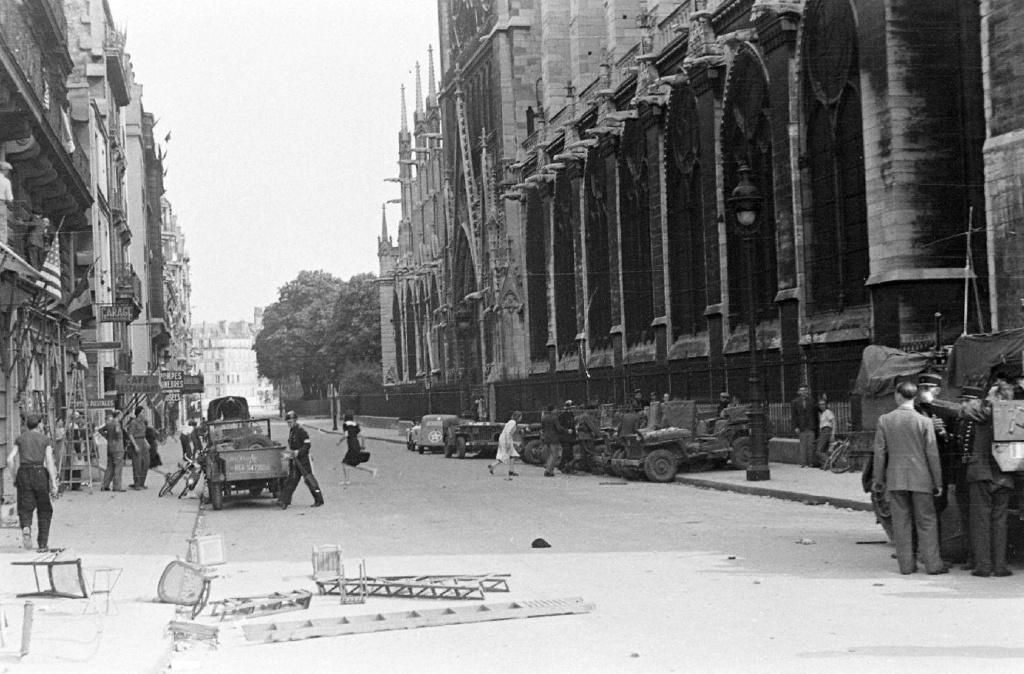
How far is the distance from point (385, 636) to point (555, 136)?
48.4 m

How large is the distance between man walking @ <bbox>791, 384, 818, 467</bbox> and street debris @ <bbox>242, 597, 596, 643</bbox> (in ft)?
60.7

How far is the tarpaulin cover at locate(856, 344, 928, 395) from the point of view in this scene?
19.4 meters

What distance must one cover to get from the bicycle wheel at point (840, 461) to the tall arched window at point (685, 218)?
45.4ft

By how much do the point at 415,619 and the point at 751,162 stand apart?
27321 millimetres

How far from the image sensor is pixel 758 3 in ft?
106

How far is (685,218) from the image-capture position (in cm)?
4181

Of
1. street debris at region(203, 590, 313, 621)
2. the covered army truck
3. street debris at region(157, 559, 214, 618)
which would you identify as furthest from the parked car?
street debris at region(157, 559, 214, 618)

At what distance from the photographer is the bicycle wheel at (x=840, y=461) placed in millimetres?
25469

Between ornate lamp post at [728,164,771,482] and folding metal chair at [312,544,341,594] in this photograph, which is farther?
ornate lamp post at [728,164,771,482]

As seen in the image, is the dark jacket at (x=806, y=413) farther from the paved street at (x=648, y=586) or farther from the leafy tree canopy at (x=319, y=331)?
the leafy tree canopy at (x=319, y=331)

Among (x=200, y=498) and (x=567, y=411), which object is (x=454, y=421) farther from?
(x=200, y=498)

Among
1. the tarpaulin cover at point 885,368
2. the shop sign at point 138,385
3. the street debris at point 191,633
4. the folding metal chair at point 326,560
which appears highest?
the shop sign at point 138,385

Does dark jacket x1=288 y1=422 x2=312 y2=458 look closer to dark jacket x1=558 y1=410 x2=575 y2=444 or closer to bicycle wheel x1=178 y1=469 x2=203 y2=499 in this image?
bicycle wheel x1=178 y1=469 x2=203 y2=499

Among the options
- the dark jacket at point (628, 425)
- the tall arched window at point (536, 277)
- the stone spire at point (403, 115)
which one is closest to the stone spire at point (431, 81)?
the stone spire at point (403, 115)
